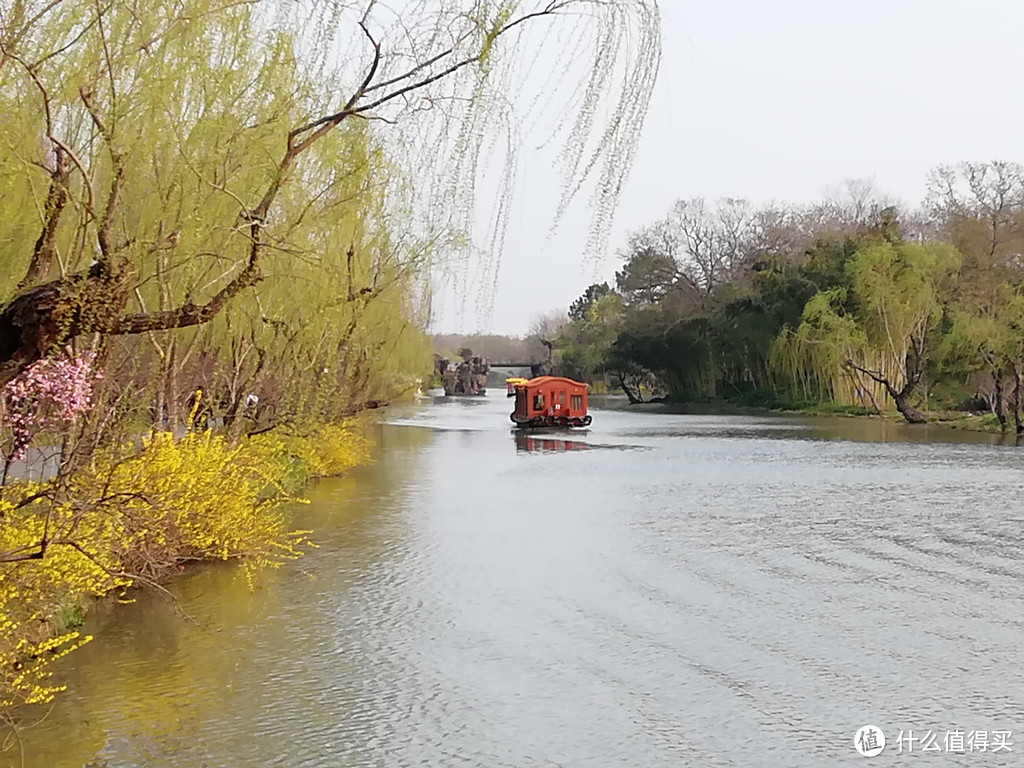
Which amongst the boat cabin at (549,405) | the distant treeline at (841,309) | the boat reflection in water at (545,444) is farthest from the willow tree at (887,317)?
the boat reflection in water at (545,444)

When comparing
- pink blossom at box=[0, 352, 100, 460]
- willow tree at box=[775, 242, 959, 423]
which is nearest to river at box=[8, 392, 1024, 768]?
pink blossom at box=[0, 352, 100, 460]

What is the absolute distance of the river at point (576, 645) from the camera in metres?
5.12

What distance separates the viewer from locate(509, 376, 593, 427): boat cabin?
31.4 metres

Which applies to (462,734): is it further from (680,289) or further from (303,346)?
(680,289)

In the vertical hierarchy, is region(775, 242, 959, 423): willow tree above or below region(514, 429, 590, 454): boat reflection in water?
above

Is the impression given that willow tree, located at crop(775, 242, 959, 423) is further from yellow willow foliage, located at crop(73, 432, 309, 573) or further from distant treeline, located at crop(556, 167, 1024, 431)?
yellow willow foliage, located at crop(73, 432, 309, 573)

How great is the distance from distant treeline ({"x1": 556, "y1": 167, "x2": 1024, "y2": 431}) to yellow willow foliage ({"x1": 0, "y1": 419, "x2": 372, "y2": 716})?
20094 mm

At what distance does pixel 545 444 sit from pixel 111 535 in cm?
1923

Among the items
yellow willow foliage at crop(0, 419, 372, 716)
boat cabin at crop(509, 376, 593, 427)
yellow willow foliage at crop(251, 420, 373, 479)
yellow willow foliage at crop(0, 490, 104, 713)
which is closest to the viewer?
yellow willow foliage at crop(0, 490, 104, 713)

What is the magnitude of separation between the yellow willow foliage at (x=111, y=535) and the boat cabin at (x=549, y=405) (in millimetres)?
20957

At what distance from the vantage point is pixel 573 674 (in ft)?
20.4

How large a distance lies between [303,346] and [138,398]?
2.77m

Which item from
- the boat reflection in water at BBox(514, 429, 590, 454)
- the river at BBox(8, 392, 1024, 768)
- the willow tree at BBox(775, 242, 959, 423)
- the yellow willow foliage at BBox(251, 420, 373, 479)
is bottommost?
the river at BBox(8, 392, 1024, 768)

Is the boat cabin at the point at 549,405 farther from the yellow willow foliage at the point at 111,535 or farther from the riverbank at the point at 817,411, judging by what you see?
the yellow willow foliage at the point at 111,535
